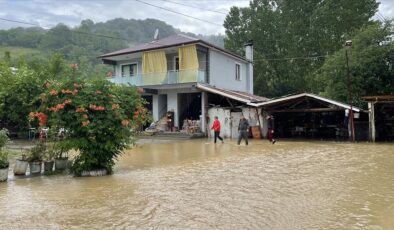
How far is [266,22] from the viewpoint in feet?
145

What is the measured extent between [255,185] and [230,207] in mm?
2184

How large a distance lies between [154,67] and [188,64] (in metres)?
2.96

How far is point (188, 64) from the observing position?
2739 centimetres

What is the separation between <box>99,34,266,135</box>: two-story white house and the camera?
26.8 meters

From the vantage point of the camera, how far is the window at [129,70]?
31.3 m

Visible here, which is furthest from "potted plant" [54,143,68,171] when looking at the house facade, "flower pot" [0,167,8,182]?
the house facade

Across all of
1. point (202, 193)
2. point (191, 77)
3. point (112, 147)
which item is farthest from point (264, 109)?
point (202, 193)

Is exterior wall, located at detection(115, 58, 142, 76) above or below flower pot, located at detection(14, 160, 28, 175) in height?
above

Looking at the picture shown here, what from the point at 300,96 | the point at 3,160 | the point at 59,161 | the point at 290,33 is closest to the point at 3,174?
the point at 3,160

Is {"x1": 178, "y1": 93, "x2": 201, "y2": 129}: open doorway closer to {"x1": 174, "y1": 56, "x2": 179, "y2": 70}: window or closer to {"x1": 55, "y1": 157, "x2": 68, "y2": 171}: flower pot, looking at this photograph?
{"x1": 174, "y1": 56, "x2": 179, "y2": 70}: window

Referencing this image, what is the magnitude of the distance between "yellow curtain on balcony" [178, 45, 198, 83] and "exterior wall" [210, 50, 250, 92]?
1.92 metres

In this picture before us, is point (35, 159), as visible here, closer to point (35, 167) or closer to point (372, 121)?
point (35, 167)

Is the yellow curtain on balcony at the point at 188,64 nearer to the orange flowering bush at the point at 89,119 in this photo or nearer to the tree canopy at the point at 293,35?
the tree canopy at the point at 293,35

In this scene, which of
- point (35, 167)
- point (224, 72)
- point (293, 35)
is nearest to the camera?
point (35, 167)
